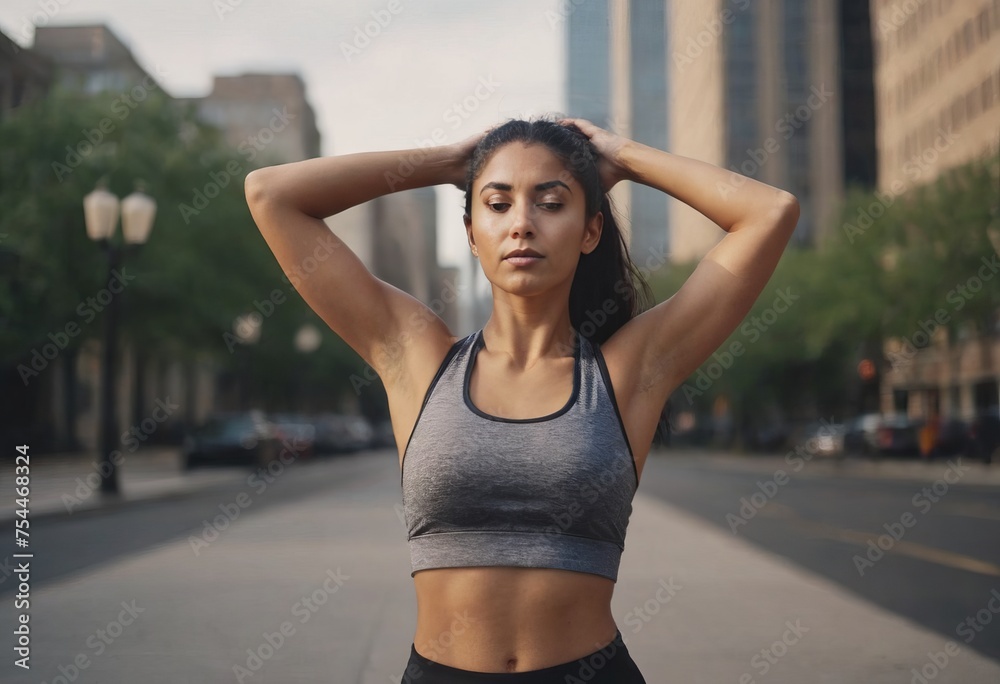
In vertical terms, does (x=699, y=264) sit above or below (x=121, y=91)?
below

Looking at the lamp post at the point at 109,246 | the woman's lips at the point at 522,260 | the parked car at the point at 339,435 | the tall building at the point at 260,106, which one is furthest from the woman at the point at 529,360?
the tall building at the point at 260,106

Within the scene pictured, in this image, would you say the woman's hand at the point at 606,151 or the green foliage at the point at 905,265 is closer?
the woman's hand at the point at 606,151

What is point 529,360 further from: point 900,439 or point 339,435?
point 339,435

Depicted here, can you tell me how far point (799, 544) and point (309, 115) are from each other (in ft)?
385

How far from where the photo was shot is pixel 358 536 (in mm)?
14172

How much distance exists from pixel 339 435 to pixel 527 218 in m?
53.2

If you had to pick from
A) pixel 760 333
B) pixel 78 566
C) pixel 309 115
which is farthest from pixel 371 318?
pixel 309 115

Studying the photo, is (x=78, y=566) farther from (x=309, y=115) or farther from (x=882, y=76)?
(x=309, y=115)

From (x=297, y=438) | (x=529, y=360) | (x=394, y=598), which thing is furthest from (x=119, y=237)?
(x=529, y=360)

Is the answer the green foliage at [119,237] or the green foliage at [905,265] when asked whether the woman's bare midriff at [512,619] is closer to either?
the green foliage at [119,237]

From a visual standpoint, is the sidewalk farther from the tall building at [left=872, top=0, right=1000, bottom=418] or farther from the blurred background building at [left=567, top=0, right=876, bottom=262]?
the blurred background building at [left=567, top=0, right=876, bottom=262]

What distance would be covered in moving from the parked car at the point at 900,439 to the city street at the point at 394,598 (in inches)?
878

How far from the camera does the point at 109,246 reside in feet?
67.4

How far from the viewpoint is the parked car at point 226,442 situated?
31.3m
